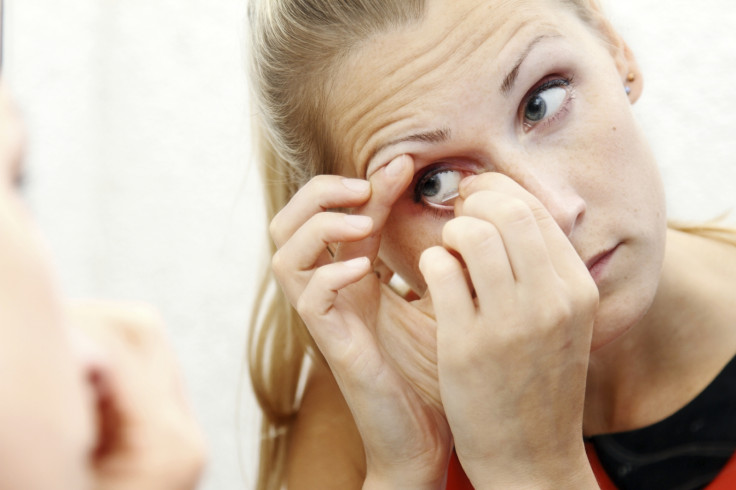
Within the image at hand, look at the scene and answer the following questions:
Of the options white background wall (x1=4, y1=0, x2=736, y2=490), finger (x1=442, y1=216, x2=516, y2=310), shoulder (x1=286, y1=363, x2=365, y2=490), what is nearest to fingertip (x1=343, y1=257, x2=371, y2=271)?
finger (x1=442, y1=216, x2=516, y2=310)

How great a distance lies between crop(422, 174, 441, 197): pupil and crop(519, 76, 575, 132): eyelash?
0.09 meters

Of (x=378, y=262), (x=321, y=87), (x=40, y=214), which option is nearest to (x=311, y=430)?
(x=378, y=262)

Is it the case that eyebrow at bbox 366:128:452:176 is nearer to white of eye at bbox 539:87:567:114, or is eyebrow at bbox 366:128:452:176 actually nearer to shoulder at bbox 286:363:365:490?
white of eye at bbox 539:87:567:114

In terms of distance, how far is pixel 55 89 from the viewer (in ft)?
3.51

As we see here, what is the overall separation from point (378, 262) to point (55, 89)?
23.1 inches

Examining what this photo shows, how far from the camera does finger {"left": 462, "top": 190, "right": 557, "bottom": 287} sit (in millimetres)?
523

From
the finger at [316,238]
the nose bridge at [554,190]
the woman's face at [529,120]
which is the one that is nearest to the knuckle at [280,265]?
the finger at [316,238]

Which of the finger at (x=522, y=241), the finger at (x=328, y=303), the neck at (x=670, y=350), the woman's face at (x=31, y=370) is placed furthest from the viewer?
the neck at (x=670, y=350)

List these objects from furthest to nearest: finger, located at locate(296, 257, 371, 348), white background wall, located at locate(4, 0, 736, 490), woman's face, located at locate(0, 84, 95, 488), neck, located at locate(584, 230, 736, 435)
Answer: white background wall, located at locate(4, 0, 736, 490)
neck, located at locate(584, 230, 736, 435)
finger, located at locate(296, 257, 371, 348)
woman's face, located at locate(0, 84, 95, 488)

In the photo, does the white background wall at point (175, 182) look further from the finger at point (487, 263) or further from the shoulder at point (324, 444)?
the finger at point (487, 263)

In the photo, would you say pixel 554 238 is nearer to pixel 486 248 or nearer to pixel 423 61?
pixel 486 248

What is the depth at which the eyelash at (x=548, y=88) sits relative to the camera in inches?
23.7

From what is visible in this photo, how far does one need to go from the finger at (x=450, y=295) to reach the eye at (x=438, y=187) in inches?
3.9

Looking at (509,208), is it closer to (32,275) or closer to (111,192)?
(32,275)
